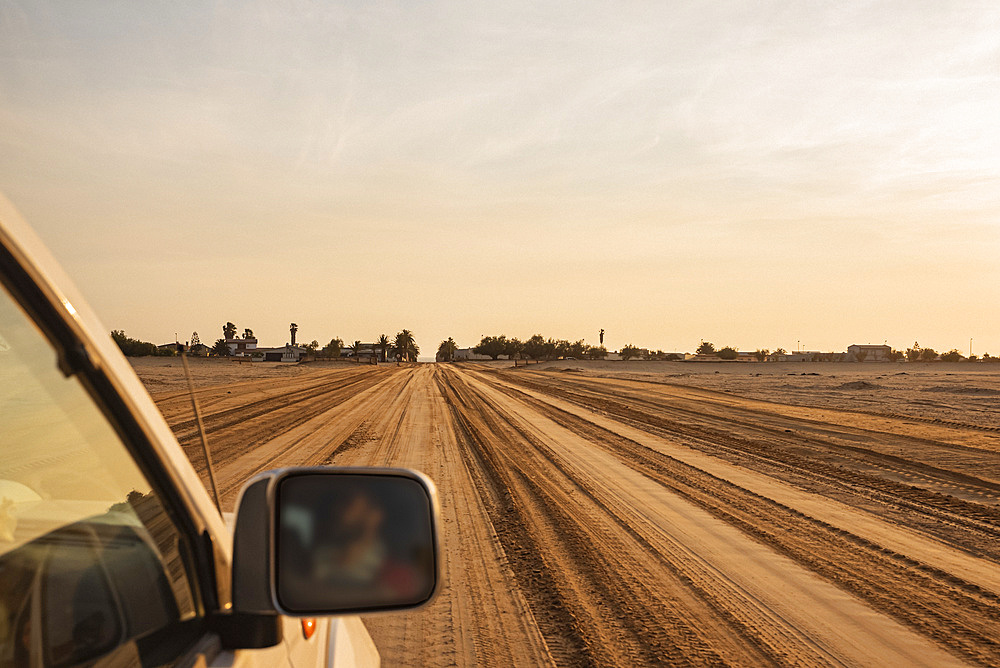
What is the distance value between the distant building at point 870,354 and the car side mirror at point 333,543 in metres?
132

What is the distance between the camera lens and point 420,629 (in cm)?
523

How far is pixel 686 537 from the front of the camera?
25.0 ft

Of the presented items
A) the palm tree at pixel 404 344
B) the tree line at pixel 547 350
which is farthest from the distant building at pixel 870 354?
the palm tree at pixel 404 344

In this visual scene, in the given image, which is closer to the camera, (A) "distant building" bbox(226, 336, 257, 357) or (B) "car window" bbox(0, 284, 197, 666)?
(B) "car window" bbox(0, 284, 197, 666)

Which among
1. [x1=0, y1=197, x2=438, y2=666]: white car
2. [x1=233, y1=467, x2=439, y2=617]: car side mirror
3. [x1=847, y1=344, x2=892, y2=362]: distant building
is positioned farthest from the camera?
[x1=847, y1=344, x2=892, y2=362]: distant building

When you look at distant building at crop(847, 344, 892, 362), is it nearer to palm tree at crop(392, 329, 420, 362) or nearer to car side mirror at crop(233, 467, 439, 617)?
palm tree at crop(392, 329, 420, 362)

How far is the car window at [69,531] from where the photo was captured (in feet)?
4.09

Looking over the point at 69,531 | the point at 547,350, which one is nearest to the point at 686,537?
the point at 69,531

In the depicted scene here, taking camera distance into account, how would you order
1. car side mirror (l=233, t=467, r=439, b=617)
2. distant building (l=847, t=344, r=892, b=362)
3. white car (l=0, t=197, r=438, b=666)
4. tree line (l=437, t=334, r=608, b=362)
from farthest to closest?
tree line (l=437, t=334, r=608, b=362), distant building (l=847, t=344, r=892, b=362), car side mirror (l=233, t=467, r=439, b=617), white car (l=0, t=197, r=438, b=666)

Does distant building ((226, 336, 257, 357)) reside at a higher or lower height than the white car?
higher

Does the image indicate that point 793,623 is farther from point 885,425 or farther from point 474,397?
point 474,397

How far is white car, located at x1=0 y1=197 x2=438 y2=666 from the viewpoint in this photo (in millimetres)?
1244

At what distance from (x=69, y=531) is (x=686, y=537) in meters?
6.86

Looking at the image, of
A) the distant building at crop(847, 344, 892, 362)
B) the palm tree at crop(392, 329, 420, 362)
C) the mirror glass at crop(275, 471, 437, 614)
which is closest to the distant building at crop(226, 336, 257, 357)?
the mirror glass at crop(275, 471, 437, 614)
